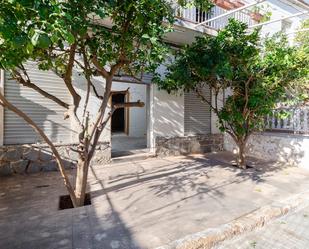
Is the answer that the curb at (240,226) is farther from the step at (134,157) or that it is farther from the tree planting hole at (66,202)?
the step at (134,157)

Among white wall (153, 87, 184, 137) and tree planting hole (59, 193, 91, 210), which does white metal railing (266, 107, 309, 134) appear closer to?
white wall (153, 87, 184, 137)

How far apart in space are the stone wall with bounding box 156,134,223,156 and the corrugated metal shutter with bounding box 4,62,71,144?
10.3 ft

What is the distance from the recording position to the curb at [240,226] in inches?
110

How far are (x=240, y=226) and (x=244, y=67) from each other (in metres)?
3.95

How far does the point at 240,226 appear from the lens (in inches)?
127

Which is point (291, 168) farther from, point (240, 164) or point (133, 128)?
point (133, 128)

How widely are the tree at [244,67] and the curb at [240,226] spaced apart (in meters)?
2.56

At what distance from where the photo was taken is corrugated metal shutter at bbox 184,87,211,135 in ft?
28.1

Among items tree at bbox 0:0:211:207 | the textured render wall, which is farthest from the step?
the textured render wall

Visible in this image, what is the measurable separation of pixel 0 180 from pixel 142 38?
173 inches

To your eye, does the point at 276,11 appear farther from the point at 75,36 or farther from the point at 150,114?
the point at 75,36

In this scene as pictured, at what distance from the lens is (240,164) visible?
Answer: 21.7 feet

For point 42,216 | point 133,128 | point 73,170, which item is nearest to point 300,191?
point 42,216

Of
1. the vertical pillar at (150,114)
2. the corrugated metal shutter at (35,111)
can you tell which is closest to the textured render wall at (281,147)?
the vertical pillar at (150,114)
